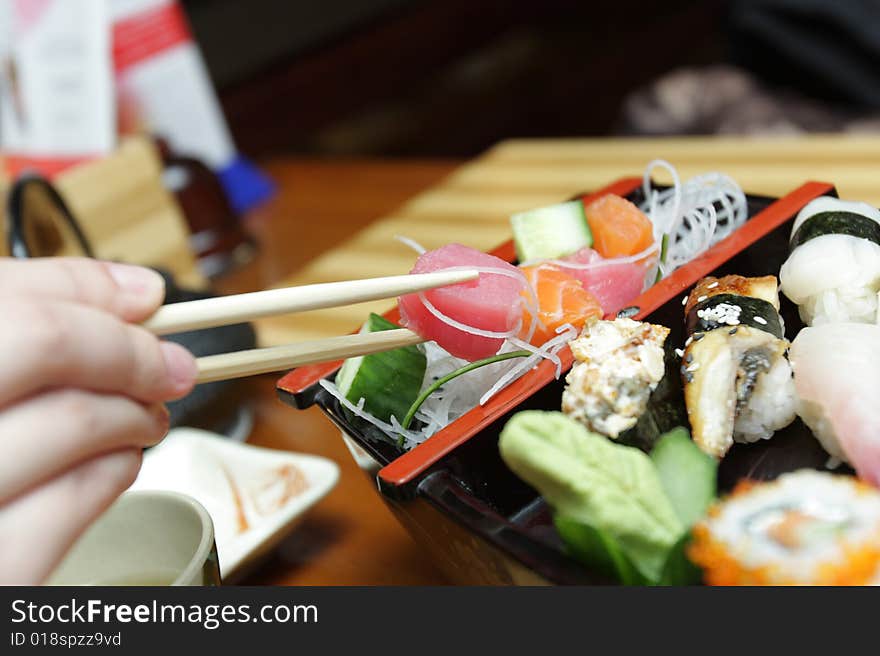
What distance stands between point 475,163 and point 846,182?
1020 mm

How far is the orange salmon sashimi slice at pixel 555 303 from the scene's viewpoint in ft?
3.18

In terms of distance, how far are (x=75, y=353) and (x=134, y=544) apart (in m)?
0.46

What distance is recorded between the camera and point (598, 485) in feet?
2.17

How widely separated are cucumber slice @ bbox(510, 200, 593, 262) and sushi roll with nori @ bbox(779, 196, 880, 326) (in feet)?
0.84

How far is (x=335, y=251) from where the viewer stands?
2.08m

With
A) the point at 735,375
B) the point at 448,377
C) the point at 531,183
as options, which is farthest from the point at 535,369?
the point at 531,183

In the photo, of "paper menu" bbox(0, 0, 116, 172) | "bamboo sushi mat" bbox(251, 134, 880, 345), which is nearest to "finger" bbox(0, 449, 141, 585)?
"bamboo sushi mat" bbox(251, 134, 880, 345)

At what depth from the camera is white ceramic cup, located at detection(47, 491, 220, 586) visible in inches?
37.8

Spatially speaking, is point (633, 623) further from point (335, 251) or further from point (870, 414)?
point (335, 251)

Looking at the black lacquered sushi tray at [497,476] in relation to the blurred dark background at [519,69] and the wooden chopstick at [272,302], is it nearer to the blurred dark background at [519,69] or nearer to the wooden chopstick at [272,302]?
the wooden chopstick at [272,302]

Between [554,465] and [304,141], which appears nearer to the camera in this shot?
[554,465]

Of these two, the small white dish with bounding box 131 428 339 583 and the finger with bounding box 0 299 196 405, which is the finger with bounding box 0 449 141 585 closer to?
the finger with bounding box 0 299 196 405

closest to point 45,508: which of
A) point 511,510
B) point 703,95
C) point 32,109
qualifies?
point 511,510

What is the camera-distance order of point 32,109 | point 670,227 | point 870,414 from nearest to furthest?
1. point 870,414
2. point 670,227
3. point 32,109
